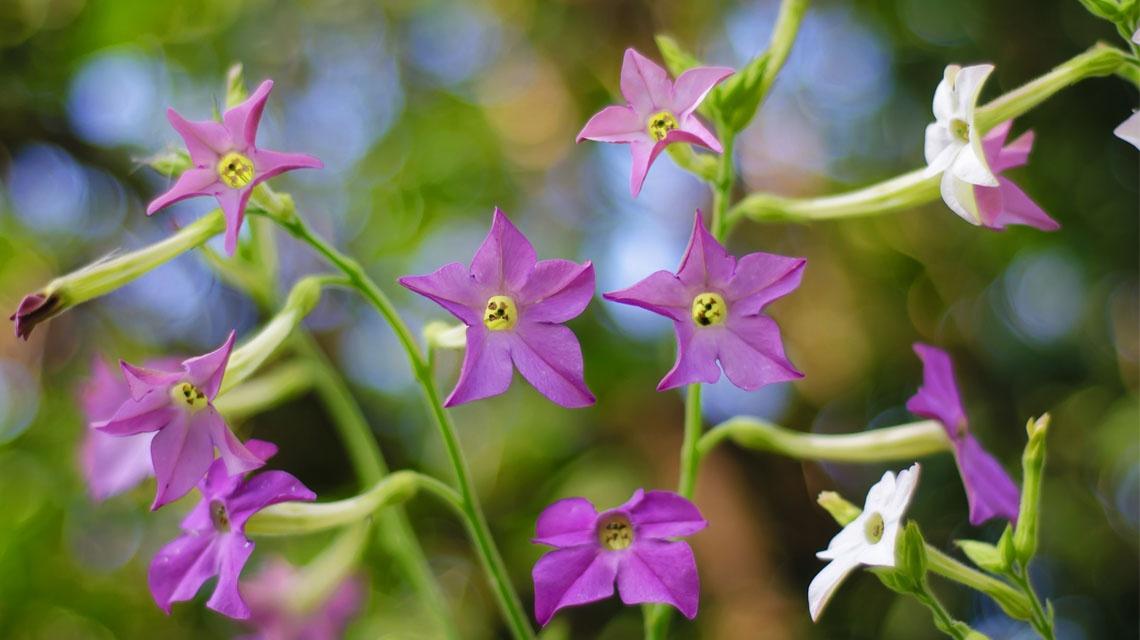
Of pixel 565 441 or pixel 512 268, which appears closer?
pixel 512 268

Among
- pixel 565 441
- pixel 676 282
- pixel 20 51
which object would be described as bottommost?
pixel 676 282

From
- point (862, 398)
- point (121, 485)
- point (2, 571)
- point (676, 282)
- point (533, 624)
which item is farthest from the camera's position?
point (862, 398)

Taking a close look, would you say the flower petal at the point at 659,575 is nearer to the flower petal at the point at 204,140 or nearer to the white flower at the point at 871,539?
the white flower at the point at 871,539

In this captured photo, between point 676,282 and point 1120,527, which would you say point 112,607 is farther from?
point 1120,527

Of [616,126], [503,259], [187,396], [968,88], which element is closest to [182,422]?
[187,396]

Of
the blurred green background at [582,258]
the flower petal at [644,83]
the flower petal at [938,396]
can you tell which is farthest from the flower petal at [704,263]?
the blurred green background at [582,258]

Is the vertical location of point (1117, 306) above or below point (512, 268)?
above

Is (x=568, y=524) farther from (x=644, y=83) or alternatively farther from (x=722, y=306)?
(x=644, y=83)

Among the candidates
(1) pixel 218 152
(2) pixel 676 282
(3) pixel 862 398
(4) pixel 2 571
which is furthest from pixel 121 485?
(3) pixel 862 398

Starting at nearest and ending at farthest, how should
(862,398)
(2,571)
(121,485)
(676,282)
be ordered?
(676,282)
(121,485)
(2,571)
(862,398)
